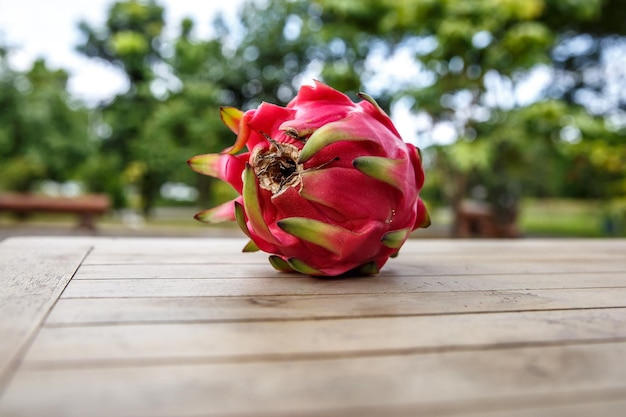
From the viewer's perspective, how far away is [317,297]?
61cm

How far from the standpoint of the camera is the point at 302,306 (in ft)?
1.84

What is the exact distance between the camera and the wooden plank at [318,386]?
316mm

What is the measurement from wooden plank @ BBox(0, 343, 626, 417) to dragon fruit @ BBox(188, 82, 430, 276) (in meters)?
0.25

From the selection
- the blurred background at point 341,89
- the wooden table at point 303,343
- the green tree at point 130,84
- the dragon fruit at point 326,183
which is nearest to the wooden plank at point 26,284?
the wooden table at point 303,343

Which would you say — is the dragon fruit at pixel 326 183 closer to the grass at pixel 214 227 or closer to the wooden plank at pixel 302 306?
the wooden plank at pixel 302 306

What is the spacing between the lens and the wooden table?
33 cm

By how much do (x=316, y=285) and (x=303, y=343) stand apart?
251mm

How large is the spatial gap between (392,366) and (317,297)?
23 centimetres

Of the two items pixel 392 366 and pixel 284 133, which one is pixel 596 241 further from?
pixel 392 366

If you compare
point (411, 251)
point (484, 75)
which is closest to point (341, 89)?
point (484, 75)

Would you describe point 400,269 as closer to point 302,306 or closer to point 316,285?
point 316,285

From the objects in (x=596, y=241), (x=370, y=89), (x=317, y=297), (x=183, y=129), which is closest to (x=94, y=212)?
(x=183, y=129)

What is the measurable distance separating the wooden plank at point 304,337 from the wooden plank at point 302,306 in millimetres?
23

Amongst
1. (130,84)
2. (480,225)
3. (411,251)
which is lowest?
(480,225)
